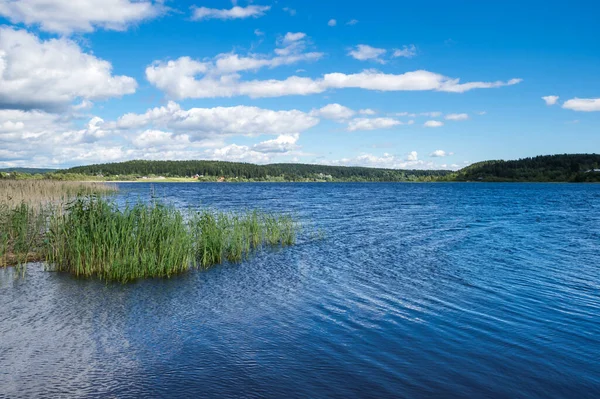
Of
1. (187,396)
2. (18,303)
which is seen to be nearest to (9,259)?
(18,303)

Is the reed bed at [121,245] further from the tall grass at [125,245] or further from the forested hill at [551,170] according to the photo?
the forested hill at [551,170]

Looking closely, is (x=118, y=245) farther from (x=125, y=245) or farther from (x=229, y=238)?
(x=229, y=238)

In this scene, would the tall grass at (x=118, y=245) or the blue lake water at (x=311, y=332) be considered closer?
the blue lake water at (x=311, y=332)

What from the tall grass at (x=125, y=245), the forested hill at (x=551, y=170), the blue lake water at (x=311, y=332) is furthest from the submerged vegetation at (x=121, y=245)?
the forested hill at (x=551, y=170)

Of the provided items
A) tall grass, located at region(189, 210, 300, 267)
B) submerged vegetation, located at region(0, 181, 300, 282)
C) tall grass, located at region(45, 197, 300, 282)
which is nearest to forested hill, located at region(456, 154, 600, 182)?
tall grass, located at region(189, 210, 300, 267)

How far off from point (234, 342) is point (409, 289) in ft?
23.0

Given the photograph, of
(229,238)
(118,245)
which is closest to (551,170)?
(229,238)

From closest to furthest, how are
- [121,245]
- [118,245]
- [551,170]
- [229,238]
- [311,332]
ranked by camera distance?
[311,332]
[121,245]
[118,245]
[229,238]
[551,170]

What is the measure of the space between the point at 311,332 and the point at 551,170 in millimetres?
195171

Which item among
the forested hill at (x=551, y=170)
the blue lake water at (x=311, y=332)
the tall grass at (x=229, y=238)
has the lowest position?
the blue lake water at (x=311, y=332)

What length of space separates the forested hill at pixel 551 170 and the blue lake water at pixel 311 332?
174 metres

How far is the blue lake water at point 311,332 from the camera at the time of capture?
7.56 meters

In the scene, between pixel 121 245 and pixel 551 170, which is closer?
pixel 121 245

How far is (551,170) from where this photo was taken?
175 meters
